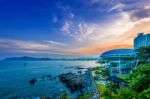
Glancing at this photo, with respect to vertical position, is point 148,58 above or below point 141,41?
below

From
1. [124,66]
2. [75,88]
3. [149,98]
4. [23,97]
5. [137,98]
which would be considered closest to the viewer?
[149,98]

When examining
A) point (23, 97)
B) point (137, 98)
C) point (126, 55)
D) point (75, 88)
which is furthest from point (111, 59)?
point (137, 98)

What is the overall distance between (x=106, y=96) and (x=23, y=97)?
87.2ft

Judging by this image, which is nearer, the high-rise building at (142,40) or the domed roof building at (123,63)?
the domed roof building at (123,63)

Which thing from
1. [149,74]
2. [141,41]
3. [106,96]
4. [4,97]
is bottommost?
[4,97]

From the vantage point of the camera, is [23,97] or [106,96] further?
[23,97]

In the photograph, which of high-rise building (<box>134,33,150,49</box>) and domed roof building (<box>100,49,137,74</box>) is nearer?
domed roof building (<box>100,49,137,74</box>)

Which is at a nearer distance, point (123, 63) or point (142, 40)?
point (123, 63)

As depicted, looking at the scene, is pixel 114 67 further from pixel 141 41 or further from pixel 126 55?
pixel 141 41

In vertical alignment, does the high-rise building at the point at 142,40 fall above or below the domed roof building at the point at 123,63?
above

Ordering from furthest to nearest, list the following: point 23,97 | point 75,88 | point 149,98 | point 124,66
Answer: point 124,66
point 75,88
point 23,97
point 149,98

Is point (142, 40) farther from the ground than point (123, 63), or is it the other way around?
point (142, 40)

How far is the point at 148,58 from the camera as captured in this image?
4478 cm

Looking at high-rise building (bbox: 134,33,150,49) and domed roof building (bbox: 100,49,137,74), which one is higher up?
high-rise building (bbox: 134,33,150,49)
